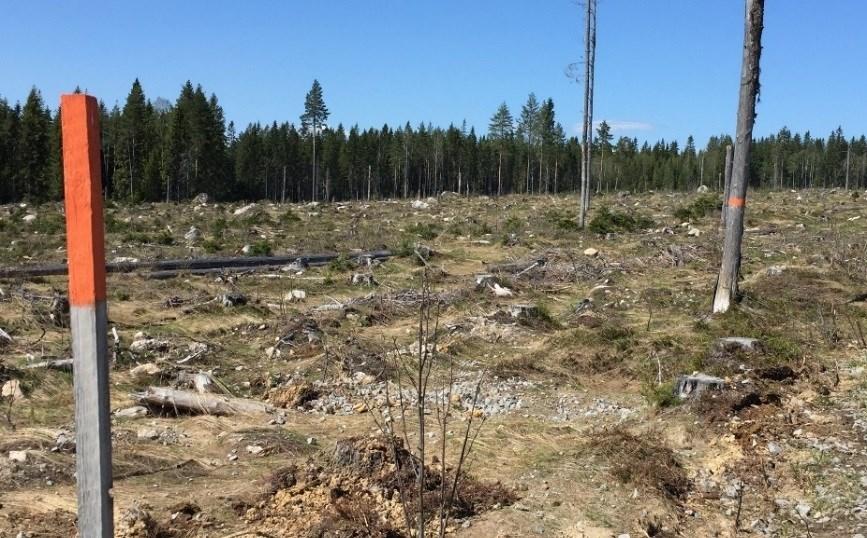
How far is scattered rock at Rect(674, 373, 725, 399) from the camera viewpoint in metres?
6.36

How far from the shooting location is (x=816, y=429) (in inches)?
223

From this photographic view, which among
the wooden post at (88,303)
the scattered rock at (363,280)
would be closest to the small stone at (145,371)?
the wooden post at (88,303)

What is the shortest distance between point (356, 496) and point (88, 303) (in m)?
2.58

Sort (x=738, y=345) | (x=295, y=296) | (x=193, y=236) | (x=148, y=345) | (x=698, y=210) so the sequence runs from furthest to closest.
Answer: (x=698, y=210) < (x=193, y=236) < (x=295, y=296) < (x=148, y=345) < (x=738, y=345)

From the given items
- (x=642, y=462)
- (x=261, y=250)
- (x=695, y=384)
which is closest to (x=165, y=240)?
(x=261, y=250)

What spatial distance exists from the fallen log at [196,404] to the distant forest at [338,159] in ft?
83.3

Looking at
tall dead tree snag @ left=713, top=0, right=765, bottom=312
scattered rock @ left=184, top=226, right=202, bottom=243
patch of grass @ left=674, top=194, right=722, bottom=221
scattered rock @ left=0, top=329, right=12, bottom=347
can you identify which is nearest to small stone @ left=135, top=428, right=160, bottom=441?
scattered rock @ left=0, top=329, right=12, bottom=347

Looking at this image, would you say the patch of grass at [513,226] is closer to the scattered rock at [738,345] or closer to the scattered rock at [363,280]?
the scattered rock at [363,280]

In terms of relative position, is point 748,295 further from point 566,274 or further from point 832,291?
point 566,274

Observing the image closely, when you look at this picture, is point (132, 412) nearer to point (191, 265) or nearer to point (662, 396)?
point (662, 396)

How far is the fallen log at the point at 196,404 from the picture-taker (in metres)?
6.92

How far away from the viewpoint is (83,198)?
7.88ft

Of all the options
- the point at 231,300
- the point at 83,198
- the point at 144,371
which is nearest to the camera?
the point at 83,198

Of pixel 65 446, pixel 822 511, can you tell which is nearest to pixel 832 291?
pixel 822 511
